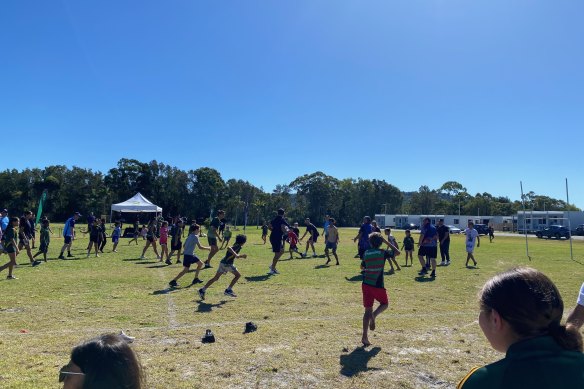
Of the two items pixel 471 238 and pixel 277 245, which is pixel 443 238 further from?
pixel 277 245

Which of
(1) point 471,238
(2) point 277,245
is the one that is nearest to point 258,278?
(2) point 277,245

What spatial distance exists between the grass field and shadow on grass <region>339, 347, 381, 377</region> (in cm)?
1

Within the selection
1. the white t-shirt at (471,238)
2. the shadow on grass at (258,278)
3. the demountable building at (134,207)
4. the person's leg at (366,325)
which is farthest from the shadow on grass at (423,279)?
the demountable building at (134,207)

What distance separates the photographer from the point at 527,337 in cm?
138

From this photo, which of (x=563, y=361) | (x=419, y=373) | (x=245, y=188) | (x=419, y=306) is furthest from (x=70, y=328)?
(x=245, y=188)

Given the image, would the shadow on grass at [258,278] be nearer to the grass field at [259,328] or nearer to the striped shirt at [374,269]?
the grass field at [259,328]

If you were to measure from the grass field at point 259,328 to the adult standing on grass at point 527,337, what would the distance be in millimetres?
1650

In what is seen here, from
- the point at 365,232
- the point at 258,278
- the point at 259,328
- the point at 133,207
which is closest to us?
the point at 259,328

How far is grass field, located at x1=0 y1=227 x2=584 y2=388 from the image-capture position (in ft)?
15.8

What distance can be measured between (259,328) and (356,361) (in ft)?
6.50

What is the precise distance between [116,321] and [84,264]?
8.84 m

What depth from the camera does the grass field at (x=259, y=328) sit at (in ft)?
15.8

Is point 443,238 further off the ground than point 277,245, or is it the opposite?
point 443,238

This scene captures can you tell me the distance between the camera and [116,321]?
709 centimetres
